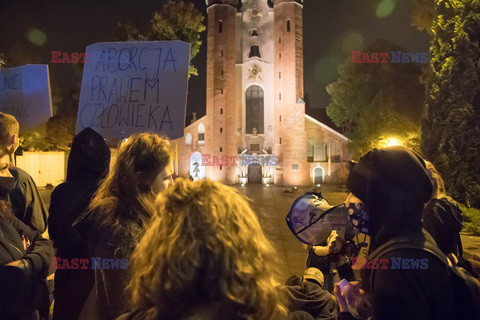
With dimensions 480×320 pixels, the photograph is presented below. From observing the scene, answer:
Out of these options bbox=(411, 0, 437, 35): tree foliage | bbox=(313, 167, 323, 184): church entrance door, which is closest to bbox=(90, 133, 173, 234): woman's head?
bbox=(411, 0, 437, 35): tree foliage

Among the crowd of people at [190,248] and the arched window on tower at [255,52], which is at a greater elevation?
the arched window on tower at [255,52]

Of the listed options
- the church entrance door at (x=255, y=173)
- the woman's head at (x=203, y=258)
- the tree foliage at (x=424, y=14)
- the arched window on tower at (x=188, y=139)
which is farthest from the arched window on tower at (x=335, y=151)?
the woman's head at (x=203, y=258)

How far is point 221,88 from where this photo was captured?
31500 mm

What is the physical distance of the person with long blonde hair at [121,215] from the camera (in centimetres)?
162

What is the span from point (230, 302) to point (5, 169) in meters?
2.51

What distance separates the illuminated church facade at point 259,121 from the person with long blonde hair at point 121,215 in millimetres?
28924

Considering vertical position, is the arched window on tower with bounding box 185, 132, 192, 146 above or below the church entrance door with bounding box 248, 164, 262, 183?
above

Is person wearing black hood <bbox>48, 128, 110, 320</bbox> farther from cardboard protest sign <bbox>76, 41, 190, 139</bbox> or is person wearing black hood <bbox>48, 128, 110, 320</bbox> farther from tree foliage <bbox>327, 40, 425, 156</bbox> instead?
tree foliage <bbox>327, 40, 425, 156</bbox>

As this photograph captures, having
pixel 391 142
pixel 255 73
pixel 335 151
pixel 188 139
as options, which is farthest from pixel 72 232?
pixel 255 73

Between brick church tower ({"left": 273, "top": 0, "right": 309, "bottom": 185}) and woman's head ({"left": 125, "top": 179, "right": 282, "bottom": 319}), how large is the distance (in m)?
30.4

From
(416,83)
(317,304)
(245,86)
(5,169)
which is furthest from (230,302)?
(245,86)

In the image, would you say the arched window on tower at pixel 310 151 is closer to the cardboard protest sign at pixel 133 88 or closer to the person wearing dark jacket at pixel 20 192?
the cardboard protest sign at pixel 133 88

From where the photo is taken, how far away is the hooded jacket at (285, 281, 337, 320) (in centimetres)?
249

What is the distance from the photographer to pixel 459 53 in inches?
451
